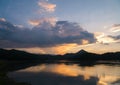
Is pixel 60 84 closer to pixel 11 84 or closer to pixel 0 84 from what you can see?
pixel 11 84

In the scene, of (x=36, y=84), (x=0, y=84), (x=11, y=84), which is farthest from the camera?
(x=36, y=84)

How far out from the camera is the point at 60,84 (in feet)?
159

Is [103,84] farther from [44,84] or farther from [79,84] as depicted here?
[44,84]

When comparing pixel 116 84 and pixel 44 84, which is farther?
pixel 44 84

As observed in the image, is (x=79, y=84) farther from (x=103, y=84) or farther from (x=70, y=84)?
(x=103, y=84)

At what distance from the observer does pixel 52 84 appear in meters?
48.9

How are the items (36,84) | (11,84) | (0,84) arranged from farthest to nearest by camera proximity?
(36,84) < (11,84) < (0,84)

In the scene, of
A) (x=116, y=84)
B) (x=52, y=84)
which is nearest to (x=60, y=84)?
(x=52, y=84)

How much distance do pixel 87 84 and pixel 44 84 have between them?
430 inches

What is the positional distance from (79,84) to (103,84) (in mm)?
5960

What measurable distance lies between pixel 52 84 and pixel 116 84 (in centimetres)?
1587

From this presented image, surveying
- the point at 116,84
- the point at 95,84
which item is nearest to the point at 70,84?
the point at 95,84

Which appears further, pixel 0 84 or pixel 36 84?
pixel 36 84

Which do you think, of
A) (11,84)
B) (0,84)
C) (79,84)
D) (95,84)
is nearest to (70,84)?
(79,84)
